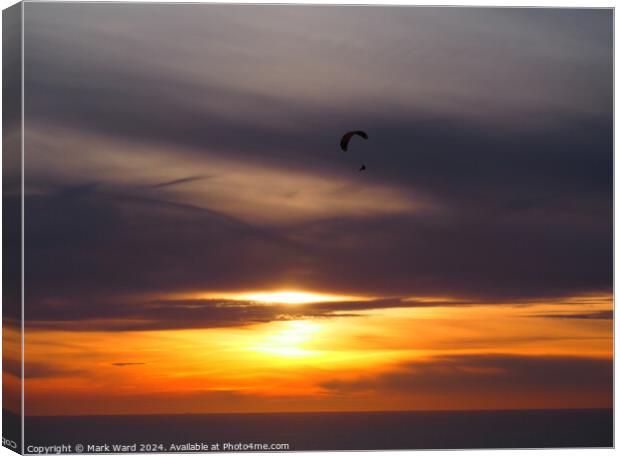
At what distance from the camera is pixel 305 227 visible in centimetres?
2230

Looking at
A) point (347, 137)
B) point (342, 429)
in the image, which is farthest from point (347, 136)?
point (342, 429)

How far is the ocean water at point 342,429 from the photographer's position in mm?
21953

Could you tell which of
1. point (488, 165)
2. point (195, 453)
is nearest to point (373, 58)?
point (488, 165)

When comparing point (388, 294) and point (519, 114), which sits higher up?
point (519, 114)

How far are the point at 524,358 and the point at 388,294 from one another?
2566mm

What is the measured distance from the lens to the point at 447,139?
22.8m

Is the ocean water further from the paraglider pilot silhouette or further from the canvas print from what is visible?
the paraglider pilot silhouette

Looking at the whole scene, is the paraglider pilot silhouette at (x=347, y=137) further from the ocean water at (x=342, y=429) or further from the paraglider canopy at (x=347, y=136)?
the ocean water at (x=342, y=429)

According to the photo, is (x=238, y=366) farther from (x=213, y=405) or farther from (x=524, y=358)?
(x=524, y=358)

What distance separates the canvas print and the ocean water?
0.13 ft

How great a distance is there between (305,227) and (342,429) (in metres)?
3.45

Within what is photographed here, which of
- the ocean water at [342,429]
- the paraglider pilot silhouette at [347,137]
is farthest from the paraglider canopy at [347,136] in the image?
the ocean water at [342,429]

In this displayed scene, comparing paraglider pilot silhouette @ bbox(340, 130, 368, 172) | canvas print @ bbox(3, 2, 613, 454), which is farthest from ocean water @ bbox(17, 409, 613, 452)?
paraglider pilot silhouette @ bbox(340, 130, 368, 172)

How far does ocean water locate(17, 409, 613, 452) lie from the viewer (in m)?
22.0
